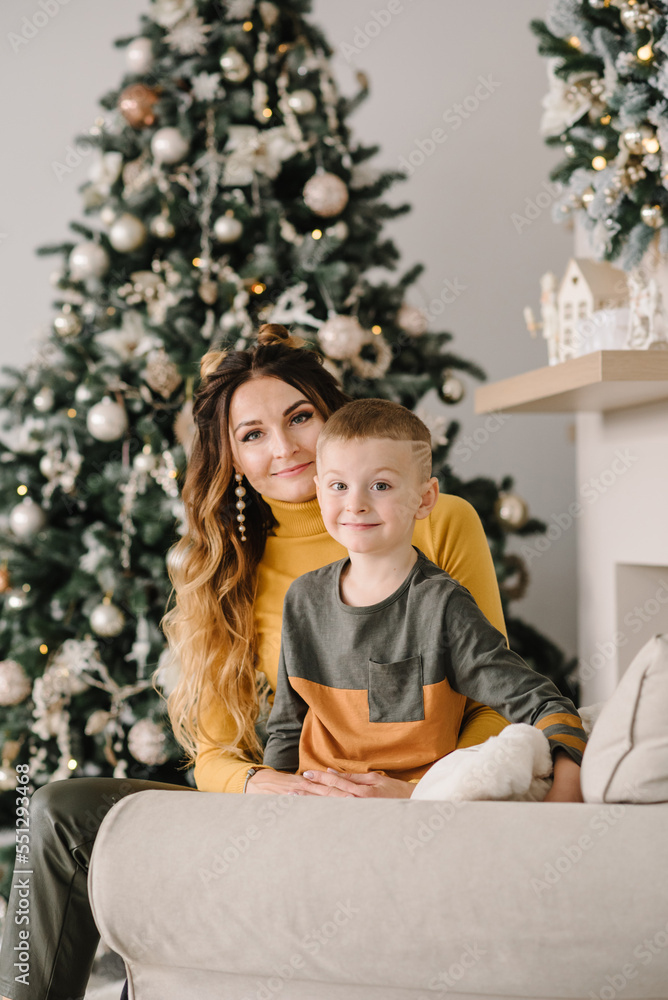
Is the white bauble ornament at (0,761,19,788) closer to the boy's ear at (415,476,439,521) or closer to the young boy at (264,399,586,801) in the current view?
the young boy at (264,399,586,801)

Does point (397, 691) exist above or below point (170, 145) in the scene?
below

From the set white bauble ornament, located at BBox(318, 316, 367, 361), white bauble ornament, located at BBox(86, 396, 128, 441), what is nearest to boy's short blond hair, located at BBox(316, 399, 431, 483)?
white bauble ornament, located at BBox(318, 316, 367, 361)

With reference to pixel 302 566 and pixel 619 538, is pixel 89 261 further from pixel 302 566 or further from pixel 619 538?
pixel 619 538

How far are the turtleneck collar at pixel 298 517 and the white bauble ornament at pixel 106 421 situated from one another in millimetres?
838

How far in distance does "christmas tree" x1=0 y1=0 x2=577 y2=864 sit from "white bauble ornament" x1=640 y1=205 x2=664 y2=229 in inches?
26.1

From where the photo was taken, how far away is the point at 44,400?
2473 millimetres

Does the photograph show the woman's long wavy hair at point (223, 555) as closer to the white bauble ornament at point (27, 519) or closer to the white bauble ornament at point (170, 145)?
the white bauble ornament at point (27, 519)

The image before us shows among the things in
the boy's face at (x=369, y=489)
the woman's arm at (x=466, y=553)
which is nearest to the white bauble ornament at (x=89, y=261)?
the woman's arm at (x=466, y=553)

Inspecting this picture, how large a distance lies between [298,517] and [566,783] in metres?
0.81

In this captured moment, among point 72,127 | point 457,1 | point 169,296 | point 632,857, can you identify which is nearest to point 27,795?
point 169,296

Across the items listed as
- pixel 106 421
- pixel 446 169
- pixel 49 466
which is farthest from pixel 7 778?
pixel 446 169

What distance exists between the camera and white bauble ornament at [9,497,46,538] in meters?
2.43

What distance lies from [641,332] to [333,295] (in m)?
0.84

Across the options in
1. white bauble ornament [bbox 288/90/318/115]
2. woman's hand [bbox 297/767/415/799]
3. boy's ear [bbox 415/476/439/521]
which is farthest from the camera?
white bauble ornament [bbox 288/90/318/115]
